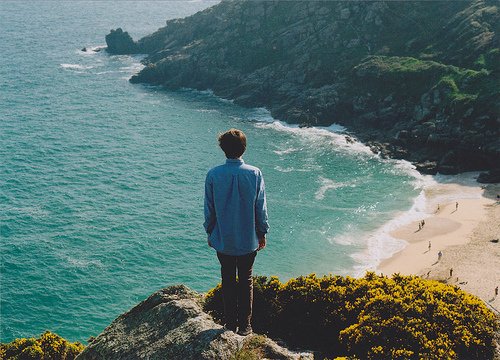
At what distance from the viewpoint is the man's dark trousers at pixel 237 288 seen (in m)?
9.95

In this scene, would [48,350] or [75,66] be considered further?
[75,66]

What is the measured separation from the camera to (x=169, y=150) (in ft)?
267

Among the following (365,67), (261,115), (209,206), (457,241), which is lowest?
(457,241)

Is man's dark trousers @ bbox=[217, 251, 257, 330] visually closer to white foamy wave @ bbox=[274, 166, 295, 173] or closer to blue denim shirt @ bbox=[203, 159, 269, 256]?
blue denim shirt @ bbox=[203, 159, 269, 256]

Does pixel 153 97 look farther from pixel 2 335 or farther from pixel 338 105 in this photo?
pixel 2 335

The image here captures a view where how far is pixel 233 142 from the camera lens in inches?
377

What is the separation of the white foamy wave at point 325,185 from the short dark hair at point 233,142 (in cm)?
5549

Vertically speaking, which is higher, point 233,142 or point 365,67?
point 365,67

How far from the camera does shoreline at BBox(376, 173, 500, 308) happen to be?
4369 cm

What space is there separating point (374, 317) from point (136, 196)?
184ft

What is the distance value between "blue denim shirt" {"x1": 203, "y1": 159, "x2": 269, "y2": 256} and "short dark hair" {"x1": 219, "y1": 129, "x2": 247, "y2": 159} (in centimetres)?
15

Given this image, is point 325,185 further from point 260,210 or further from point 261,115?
point 260,210

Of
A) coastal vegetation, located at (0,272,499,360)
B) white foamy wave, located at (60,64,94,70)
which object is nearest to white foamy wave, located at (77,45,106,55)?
white foamy wave, located at (60,64,94,70)

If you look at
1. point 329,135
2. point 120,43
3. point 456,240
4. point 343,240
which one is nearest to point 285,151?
point 329,135
